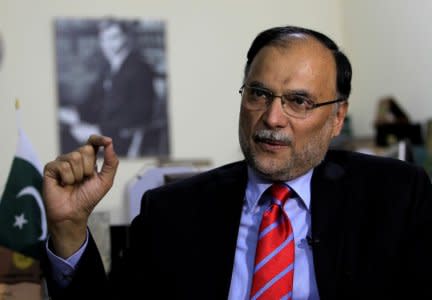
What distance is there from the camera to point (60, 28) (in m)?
3.96

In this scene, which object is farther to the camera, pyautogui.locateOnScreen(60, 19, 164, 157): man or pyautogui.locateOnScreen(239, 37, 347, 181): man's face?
pyautogui.locateOnScreen(60, 19, 164, 157): man

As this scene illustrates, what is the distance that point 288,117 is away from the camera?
1177mm

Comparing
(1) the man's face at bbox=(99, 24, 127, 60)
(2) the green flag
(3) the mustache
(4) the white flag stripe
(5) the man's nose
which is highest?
(1) the man's face at bbox=(99, 24, 127, 60)

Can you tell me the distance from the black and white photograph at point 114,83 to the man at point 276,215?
2.84m

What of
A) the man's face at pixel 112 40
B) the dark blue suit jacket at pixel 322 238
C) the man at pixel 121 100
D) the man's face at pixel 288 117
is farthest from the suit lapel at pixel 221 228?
the man's face at pixel 112 40

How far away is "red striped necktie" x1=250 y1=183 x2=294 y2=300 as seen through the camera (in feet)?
3.54

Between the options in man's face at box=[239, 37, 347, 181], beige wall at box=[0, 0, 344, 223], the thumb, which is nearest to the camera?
the thumb

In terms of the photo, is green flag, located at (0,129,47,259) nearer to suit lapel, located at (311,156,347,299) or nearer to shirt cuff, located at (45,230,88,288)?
shirt cuff, located at (45,230,88,288)

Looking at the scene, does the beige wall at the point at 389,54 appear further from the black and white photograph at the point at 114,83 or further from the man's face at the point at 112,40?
the man's face at the point at 112,40

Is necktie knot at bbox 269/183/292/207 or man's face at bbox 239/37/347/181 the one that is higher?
man's face at bbox 239/37/347/181

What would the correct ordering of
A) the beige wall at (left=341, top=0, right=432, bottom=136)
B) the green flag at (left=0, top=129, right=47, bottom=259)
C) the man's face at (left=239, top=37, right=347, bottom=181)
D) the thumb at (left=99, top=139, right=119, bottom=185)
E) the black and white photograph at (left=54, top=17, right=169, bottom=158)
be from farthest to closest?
the black and white photograph at (left=54, top=17, right=169, bottom=158) → the beige wall at (left=341, top=0, right=432, bottom=136) → the green flag at (left=0, top=129, right=47, bottom=259) → the man's face at (left=239, top=37, right=347, bottom=181) → the thumb at (left=99, top=139, right=119, bottom=185)

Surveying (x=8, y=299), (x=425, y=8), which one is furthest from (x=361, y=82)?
(x=8, y=299)

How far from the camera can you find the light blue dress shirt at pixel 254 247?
3.59 feet

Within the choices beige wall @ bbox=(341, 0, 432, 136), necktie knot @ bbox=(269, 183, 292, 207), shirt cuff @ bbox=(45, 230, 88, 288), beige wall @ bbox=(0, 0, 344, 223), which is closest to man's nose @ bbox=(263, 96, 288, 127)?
necktie knot @ bbox=(269, 183, 292, 207)
